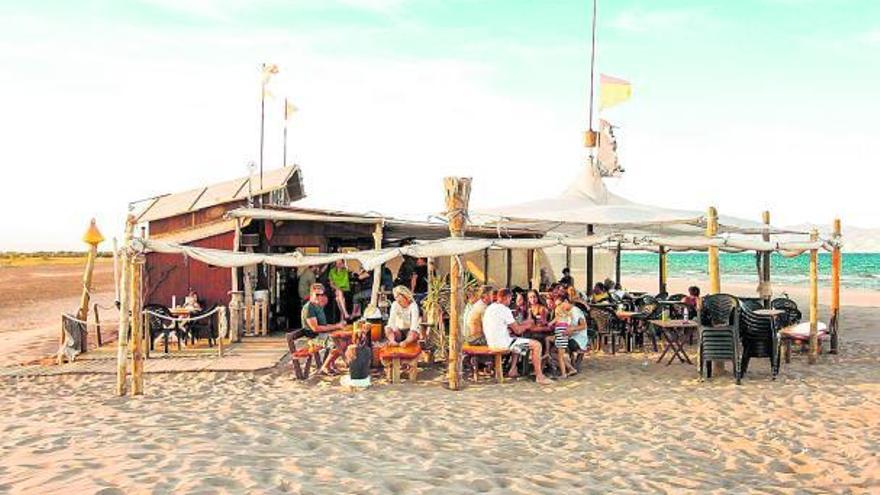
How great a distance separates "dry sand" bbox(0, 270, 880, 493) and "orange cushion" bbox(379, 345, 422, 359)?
1.31 feet

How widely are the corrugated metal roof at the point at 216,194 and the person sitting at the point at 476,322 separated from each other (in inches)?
272

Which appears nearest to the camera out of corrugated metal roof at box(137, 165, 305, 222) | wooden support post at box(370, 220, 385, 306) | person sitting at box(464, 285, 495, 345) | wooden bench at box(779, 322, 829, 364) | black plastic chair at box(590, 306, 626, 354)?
person sitting at box(464, 285, 495, 345)

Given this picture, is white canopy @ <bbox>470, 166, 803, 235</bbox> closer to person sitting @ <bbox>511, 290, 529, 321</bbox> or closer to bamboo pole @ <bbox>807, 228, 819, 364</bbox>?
bamboo pole @ <bbox>807, 228, 819, 364</bbox>

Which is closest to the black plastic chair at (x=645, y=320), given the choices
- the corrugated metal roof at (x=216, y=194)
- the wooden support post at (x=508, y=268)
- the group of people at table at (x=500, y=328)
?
the group of people at table at (x=500, y=328)

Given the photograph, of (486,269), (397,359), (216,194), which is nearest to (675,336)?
(397,359)

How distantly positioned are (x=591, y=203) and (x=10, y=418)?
28.2ft

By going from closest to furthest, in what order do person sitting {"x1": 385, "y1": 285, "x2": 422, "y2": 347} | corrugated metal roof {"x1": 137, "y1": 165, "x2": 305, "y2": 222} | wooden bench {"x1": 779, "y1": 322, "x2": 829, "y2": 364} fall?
person sitting {"x1": 385, "y1": 285, "x2": 422, "y2": 347}, wooden bench {"x1": 779, "y1": 322, "x2": 829, "y2": 364}, corrugated metal roof {"x1": 137, "y1": 165, "x2": 305, "y2": 222}

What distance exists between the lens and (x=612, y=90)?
13250 millimetres

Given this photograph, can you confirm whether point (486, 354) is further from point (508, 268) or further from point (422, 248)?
point (508, 268)

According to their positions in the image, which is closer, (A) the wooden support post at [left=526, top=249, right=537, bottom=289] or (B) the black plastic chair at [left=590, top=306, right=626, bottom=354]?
(B) the black plastic chair at [left=590, top=306, right=626, bottom=354]

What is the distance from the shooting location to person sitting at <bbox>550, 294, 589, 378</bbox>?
29.8ft

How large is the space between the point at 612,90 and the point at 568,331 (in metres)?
6.04

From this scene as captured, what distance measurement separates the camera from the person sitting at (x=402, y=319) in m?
9.01

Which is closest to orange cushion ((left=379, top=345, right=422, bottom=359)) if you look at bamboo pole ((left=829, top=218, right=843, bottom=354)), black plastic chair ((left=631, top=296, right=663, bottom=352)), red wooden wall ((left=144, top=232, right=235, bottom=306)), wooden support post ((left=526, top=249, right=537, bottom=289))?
black plastic chair ((left=631, top=296, right=663, bottom=352))
